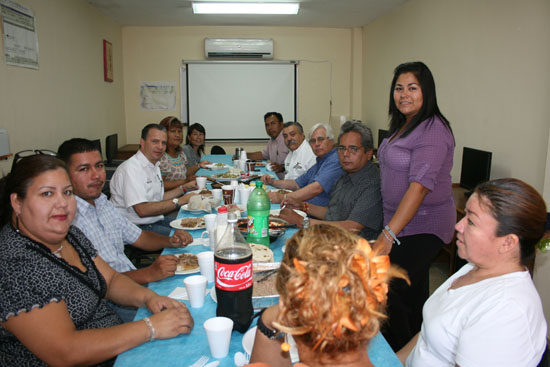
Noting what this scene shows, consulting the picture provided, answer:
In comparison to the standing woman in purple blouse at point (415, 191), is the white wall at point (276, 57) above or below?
above

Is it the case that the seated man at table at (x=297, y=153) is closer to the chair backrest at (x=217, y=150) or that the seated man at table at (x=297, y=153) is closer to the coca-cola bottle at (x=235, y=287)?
the chair backrest at (x=217, y=150)

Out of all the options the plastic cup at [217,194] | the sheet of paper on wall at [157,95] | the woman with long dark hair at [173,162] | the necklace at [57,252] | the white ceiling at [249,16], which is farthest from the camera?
the sheet of paper on wall at [157,95]

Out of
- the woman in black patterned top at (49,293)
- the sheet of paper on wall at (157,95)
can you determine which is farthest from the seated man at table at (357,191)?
the sheet of paper on wall at (157,95)

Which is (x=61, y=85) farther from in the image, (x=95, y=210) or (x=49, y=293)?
(x=49, y=293)

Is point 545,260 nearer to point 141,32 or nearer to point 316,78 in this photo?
point 316,78

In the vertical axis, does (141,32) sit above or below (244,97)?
above

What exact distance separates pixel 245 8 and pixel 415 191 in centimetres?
403

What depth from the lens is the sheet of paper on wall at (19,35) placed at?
3.07m

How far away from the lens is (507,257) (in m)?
1.10

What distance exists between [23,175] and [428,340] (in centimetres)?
131

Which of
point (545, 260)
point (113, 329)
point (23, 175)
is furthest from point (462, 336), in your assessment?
point (545, 260)

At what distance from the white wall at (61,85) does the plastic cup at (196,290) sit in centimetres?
254

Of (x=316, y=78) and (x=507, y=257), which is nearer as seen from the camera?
(x=507, y=257)

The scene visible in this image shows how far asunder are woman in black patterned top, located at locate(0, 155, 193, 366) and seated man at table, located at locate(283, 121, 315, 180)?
2.81m
